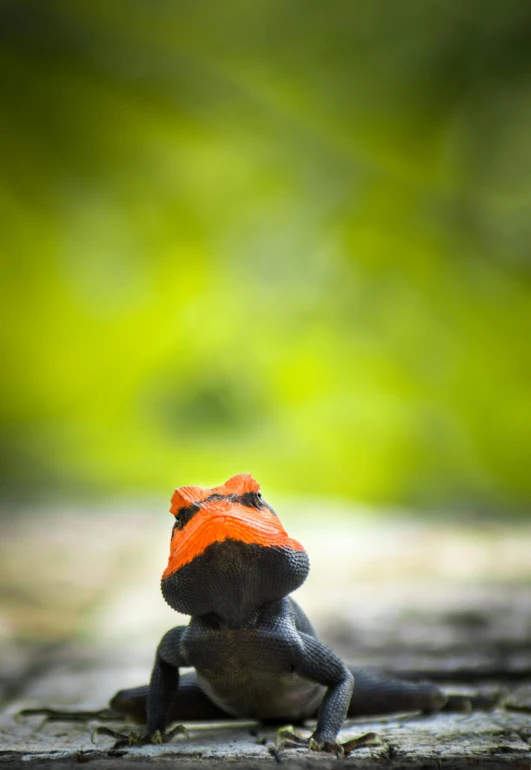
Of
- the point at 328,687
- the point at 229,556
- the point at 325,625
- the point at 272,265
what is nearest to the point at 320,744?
the point at 328,687

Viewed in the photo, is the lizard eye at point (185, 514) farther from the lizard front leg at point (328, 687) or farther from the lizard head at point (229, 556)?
Result: the lizard front leg at point (328, 687)

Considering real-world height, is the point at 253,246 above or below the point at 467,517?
above

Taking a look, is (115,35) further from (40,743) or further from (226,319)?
(40,743)

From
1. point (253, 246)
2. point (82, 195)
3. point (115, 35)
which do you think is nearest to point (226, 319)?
point (253, 246)

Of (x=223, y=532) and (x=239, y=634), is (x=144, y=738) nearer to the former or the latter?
(x=239, y=634)

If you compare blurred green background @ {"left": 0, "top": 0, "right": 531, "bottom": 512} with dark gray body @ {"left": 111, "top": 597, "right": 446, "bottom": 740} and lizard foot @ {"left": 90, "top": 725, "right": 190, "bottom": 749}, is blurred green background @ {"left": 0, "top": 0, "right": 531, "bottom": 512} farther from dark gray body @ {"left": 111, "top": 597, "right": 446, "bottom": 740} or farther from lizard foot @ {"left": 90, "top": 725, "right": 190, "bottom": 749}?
lizard foot @ {"left": 90, "top": 725, "right": 190, "bottom": 749}

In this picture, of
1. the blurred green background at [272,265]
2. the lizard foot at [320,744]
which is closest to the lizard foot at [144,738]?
the lizard foot at [320,744]
